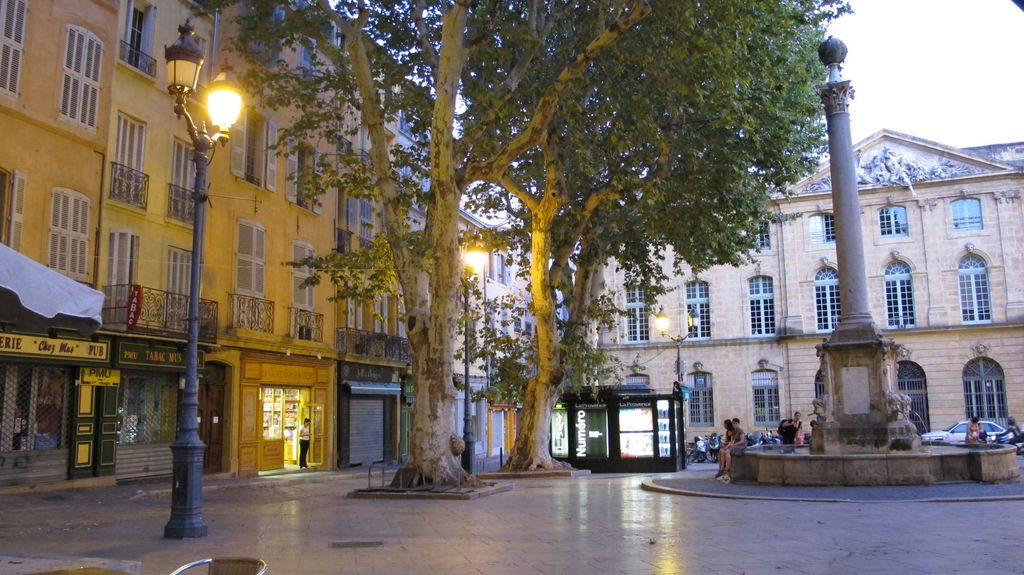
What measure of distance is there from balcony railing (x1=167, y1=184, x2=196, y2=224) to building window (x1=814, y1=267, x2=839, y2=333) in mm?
38129

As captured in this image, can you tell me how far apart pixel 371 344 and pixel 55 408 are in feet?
42.8

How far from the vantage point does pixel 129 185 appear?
19953 millimetres

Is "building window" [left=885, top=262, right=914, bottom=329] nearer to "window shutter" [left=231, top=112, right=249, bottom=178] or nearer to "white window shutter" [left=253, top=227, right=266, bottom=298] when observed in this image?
"white window shutter" [left=253, top=227, right=266, bottom=298]

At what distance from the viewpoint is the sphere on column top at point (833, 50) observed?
17547mm

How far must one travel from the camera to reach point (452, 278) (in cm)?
1630

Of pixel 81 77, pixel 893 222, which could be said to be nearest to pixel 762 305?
pixel 893 222

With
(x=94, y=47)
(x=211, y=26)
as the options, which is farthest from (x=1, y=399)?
(x=211, y=26)

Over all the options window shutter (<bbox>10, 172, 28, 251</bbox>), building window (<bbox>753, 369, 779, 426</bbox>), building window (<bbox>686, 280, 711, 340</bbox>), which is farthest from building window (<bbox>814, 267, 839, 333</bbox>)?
window shutter (<bbox>10, 172, 28, 251</bbox>)

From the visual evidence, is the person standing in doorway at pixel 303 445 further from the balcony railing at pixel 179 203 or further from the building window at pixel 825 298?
the building window at pixel 825 298

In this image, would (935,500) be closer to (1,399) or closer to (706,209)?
(706,209)

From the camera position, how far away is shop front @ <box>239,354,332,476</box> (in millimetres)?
24125

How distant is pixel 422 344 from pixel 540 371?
730cm

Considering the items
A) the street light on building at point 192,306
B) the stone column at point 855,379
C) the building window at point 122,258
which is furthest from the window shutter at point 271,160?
the stone column at point 855,379

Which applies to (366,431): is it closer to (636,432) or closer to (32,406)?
(636,432)
